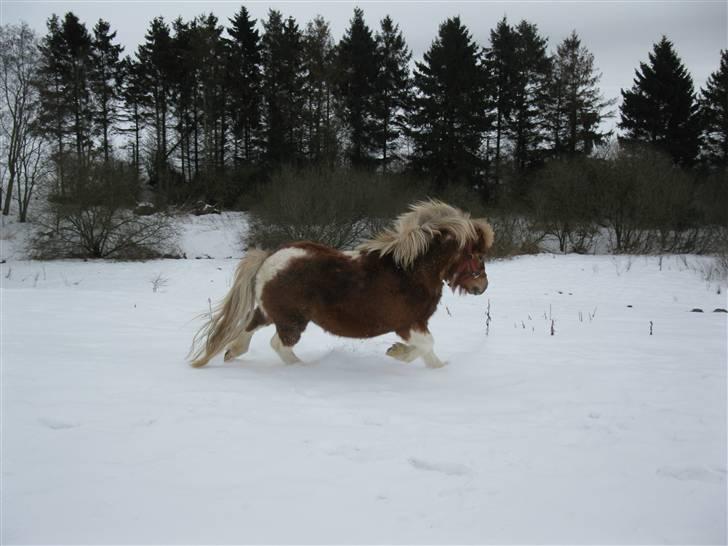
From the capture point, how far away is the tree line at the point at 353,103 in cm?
2878

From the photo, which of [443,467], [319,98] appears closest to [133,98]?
[319,98]

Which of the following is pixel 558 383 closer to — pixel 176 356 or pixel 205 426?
pixel 205 426

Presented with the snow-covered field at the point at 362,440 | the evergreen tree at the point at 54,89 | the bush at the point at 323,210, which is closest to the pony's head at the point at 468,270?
the snow-covered field at the point at 362,440

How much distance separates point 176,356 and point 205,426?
6.61ft

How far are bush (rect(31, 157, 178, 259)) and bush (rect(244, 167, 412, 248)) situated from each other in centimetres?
479

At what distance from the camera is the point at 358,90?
30219mm

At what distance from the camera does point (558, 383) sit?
12.9 ft

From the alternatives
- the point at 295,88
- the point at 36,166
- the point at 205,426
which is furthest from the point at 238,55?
the point at 205,426

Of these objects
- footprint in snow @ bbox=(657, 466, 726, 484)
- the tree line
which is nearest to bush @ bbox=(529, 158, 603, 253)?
the tree line

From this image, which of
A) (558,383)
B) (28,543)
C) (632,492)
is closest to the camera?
(28,543)

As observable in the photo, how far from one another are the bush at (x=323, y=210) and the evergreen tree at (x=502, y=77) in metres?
11.9

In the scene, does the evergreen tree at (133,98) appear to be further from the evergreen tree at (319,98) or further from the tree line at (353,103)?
the evergreen tree at (319,98)

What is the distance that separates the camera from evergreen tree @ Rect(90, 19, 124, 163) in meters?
29.7

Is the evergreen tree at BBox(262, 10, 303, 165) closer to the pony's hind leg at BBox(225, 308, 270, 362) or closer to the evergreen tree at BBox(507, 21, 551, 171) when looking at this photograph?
the evergreen tree at BBox(507, 21, 551, 171)
